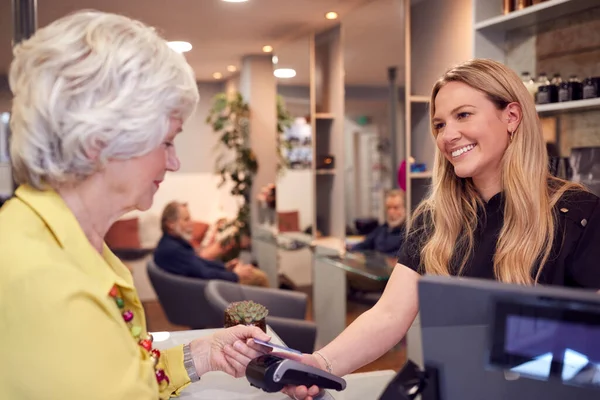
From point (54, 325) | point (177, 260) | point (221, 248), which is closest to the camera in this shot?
point (54, 325)

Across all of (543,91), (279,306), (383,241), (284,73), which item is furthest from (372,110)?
(543,91)

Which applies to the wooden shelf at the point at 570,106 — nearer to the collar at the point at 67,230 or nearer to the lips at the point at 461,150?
the lips at the point at 461,150

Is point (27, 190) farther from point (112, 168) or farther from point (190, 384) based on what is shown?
point (190, 384)

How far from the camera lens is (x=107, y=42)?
0.97 metres

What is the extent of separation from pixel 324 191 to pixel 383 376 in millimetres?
3840

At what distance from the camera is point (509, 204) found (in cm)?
163

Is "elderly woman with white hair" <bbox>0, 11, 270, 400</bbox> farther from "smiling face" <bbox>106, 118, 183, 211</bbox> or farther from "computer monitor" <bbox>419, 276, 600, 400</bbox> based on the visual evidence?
"computer monitor" <bbox>419, 276, 600, 400</bbox>

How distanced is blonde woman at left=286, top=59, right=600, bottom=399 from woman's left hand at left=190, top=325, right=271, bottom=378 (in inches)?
7.0

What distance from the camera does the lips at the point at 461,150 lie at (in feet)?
5.49

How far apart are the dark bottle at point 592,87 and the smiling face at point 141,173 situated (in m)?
2.09

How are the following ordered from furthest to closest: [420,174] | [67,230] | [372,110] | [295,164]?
[295,164]
[372,110]
[420,174]
[67,230]

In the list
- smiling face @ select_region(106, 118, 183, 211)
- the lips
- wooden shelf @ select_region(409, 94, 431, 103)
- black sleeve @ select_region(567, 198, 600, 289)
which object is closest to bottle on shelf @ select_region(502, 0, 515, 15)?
wooden shelf @ select_region(409, 94, 431, 103)

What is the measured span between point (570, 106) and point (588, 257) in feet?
4.37

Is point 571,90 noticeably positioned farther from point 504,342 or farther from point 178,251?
point 178,251
